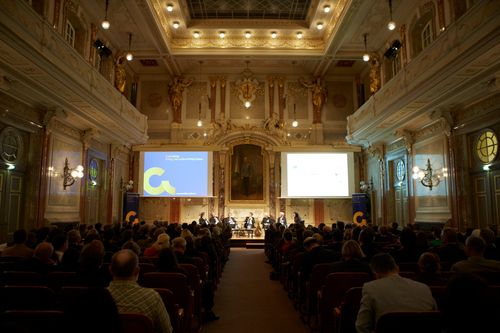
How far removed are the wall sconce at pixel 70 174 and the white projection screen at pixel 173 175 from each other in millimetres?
4951

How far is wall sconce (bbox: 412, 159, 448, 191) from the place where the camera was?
10383 millimetres

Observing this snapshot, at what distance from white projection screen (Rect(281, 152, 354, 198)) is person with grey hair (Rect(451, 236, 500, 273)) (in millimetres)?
12652

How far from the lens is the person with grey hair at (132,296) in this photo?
2318mm

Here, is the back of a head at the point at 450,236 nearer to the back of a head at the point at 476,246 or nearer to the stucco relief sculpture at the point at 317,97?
the back of a head at the point at 476,246

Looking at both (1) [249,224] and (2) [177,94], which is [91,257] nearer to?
(1) [249,224]

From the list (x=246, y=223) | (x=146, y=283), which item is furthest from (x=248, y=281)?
(x=246, y=223)

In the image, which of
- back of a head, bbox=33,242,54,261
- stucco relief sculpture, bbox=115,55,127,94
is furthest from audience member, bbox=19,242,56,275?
stucco relief sculpture, bbox=115,55,127,94

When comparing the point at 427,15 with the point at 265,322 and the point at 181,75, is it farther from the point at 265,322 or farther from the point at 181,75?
the point at 181,75

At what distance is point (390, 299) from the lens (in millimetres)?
2338

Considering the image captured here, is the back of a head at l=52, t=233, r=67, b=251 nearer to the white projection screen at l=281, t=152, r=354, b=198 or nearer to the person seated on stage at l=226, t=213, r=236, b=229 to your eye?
the person seated on stage at l=226, t=213, r=236, b=229

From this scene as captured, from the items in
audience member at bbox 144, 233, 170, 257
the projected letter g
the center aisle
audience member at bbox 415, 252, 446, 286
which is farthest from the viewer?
the projected letter g

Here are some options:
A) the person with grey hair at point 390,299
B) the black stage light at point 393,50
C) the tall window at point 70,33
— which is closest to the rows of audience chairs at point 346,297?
the person with grey hair at point 390,299

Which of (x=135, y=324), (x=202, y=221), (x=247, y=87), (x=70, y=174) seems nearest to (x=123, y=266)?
(x=135, y=324)

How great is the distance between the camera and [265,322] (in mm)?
4797
